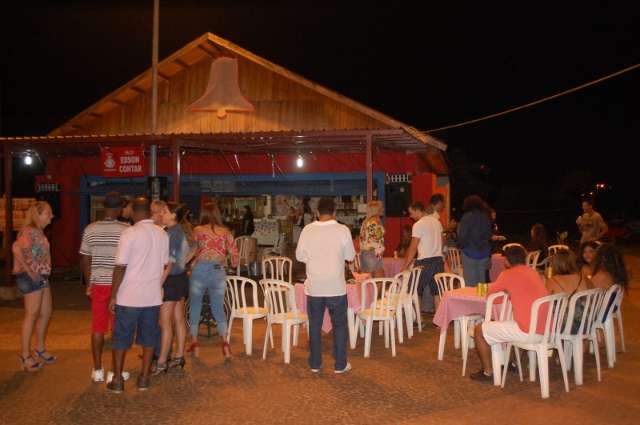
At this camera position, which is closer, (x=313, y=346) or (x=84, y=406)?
(x=84, y=406)

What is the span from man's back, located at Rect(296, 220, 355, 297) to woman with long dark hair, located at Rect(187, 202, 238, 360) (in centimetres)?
96

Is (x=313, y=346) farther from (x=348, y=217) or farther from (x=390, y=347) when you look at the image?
(x=348, y=217)

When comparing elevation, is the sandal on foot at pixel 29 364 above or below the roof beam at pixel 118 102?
below

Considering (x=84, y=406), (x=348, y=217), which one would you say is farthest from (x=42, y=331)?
(x=348, y=217)

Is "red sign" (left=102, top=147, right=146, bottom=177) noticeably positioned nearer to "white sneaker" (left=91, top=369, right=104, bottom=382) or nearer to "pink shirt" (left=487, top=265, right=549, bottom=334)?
"white sneaker" (left=91, top=369, right=104, bottom=382)

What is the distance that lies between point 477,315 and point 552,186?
4476cm

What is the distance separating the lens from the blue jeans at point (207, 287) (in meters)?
6.64

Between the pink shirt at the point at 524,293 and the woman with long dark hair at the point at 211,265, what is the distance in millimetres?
2860

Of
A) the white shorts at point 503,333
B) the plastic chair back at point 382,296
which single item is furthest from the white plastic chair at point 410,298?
the white shorts at point 503,333

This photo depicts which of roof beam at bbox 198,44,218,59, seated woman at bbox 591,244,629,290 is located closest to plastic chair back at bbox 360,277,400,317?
seated woman at bbox 591,244,629,290

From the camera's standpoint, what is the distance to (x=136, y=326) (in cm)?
559

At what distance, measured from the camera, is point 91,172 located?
17.0 m

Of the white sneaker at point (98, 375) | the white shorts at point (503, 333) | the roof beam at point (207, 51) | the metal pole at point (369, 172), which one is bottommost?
the white sneaker at point (98, 375)

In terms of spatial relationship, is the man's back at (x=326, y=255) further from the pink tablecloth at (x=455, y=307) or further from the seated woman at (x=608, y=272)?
the seated woman at (x=608, y=272)
